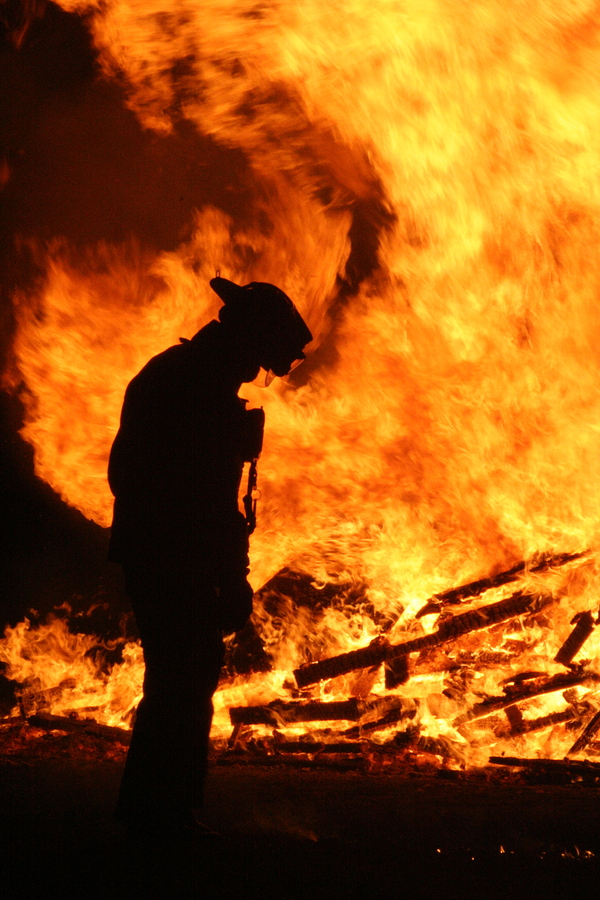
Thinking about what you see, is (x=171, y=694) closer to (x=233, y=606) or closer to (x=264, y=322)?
(x=233, y=606)

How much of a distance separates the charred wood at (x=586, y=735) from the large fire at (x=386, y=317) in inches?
8.2

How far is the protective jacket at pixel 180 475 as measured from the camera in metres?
2.96

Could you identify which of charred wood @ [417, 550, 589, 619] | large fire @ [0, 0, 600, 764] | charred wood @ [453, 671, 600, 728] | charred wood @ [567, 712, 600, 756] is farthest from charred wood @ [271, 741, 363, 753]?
charred wood @ [567, 712, 600, 756]

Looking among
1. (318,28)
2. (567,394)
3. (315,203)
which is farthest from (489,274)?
(318,28)

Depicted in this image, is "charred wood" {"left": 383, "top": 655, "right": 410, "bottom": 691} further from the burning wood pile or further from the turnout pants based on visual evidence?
the turnout pants

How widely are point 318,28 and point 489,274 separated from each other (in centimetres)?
258

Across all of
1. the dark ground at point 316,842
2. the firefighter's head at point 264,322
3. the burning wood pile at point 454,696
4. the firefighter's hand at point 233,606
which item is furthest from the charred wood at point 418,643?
the firefighter's head at point 264,322

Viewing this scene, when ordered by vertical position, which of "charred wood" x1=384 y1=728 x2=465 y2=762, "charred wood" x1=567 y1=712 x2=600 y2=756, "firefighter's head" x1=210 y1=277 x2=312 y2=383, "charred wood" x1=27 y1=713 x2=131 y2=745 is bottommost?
"charred wood" x1=27 y1=713 x2=131 y2=745

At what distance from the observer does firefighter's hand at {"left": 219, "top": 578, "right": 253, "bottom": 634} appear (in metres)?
3.07

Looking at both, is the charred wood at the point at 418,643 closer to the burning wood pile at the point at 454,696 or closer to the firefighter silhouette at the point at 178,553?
the burning wood pile at the point at 454,696

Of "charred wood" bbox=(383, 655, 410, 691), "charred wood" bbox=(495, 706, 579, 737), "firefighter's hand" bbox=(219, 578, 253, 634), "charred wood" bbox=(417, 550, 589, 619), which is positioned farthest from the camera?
"charred wood" bbox=(417, 550, 589, 619)

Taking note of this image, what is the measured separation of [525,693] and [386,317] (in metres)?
3.64

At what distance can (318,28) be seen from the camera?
544 centimetres

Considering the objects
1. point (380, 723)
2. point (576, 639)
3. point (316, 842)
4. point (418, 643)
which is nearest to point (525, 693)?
point (576, 639)
